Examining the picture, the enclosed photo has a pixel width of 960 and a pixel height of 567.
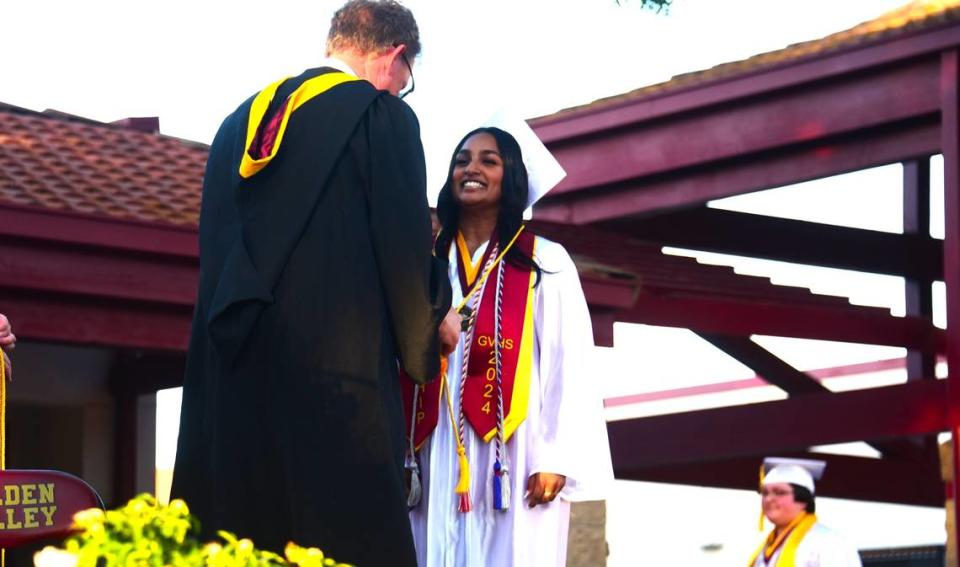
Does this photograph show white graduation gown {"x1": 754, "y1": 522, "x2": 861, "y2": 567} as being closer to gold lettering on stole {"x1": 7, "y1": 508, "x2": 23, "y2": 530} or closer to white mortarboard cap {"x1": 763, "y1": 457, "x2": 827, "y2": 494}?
white mortarboard cap {"x1": 763, "y1": 457, "x2": 827, "y2": 494}

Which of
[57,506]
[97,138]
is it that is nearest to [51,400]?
[97,138]

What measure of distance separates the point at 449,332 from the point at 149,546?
80.9 inches

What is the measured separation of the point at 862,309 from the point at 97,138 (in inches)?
215

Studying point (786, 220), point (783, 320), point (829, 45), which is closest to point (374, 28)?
point (829, 45)

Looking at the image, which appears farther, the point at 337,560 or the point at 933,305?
the point at 933,305

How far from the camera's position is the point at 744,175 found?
39.5ft

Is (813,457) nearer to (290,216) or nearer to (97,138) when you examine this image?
(97,138)

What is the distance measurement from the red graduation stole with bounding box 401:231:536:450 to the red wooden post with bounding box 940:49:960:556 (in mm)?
5374

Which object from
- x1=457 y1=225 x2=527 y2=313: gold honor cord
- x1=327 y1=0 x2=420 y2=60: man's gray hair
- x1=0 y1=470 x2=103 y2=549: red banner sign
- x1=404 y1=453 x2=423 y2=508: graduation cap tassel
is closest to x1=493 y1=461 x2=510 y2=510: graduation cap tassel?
x1=404 y1=453 x2=423 y2=508: graduation cap tassel

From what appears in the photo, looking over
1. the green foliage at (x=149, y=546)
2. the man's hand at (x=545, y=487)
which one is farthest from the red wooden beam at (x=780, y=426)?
the green foliage at (x=149, y=546)

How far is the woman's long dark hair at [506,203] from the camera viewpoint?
6.00 meters

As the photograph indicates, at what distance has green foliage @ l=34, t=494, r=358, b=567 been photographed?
9.14ft

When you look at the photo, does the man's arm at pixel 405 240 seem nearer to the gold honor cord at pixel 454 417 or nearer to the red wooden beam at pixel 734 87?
the gold honor cord at pixel 454 417

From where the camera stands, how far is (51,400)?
38.0 ft
